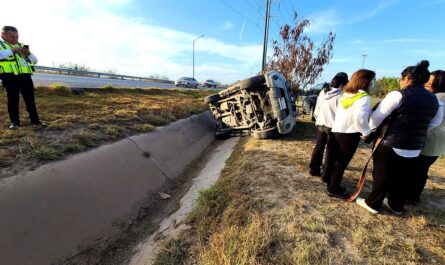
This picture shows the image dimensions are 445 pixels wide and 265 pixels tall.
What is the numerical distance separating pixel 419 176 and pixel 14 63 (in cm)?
708

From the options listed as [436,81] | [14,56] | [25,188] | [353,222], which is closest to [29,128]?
[14,56]

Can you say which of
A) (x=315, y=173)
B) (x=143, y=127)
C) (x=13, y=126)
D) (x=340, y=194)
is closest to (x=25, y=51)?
(x=13, y=126)

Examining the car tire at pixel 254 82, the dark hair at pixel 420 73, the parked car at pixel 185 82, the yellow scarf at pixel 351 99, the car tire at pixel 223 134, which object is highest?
the dark hair at pixel 420 73

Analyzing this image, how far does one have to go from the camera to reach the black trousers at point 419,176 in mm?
3804

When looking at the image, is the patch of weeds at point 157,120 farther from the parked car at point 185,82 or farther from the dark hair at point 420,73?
the parked car at point 185,82

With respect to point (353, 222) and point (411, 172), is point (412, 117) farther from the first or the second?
point (353, 222)

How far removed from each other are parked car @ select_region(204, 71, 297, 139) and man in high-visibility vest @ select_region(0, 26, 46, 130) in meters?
4.76

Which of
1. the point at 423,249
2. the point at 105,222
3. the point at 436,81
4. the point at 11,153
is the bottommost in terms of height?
the point at 105,222

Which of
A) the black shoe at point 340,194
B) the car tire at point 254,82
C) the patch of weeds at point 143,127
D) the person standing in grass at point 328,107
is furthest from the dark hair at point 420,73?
the patch of weeds at point 143,127

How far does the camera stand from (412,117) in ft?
10.5

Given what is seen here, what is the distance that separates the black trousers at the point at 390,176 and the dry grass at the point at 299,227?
19 cm

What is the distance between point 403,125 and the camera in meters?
3.26

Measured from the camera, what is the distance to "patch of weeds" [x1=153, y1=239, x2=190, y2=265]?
3074 mm

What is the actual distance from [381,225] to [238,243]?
181 cm
